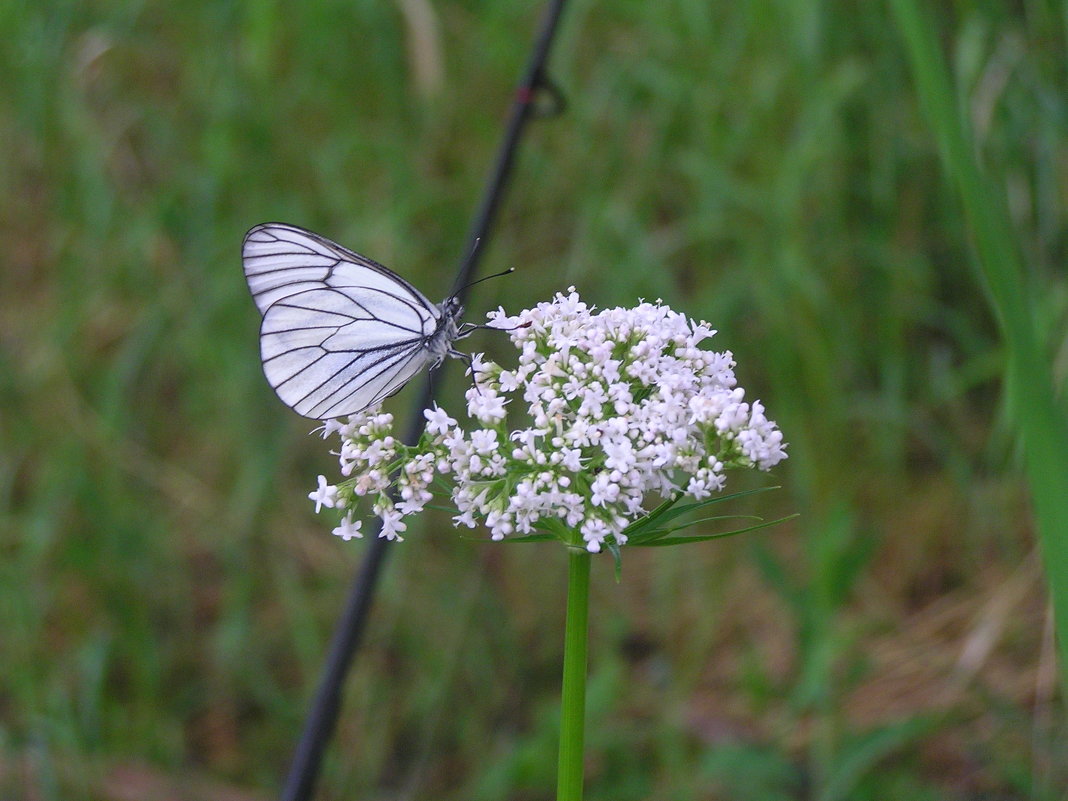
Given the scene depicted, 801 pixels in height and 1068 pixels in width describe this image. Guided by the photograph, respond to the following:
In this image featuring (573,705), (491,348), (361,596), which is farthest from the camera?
(491,348)

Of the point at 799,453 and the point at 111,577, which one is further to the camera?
the point at 111,577

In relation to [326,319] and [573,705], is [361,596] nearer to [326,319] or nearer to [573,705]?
[326,319]

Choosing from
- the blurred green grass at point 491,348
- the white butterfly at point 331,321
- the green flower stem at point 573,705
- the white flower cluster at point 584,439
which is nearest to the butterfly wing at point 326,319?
the white butterfly at point 331,321

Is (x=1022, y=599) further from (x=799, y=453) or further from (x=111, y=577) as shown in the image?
(x=111, y=577)

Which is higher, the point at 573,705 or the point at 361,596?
the point at 361,596

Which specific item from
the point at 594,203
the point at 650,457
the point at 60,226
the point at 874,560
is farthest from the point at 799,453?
the point at 60,226

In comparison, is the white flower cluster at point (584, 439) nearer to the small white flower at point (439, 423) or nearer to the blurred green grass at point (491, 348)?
the small white flower at point (439, 423)

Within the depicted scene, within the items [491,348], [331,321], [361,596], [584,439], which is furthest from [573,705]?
[491,348]

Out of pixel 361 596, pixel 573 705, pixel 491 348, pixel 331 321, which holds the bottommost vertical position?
pixel 573 705
